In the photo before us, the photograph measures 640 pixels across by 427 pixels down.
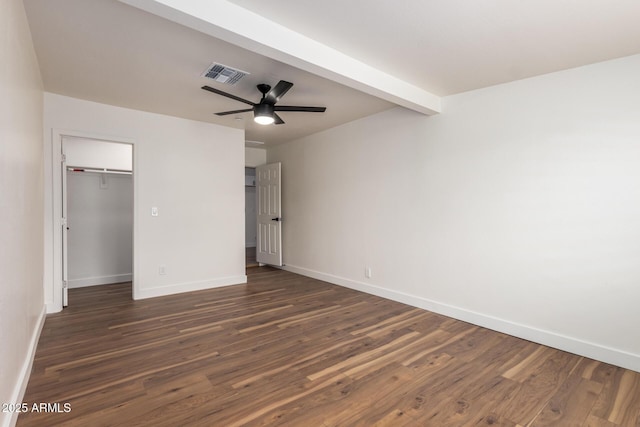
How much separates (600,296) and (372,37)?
278cm

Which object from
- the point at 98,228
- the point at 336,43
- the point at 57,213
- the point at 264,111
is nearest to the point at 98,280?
the point at 98,228

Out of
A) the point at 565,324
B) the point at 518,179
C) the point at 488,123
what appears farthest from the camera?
the point at 488,123

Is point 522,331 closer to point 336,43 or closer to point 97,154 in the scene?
point 336,43

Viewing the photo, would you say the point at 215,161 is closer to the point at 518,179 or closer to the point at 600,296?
the point at 518,179

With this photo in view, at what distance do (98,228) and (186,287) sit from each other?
179cm

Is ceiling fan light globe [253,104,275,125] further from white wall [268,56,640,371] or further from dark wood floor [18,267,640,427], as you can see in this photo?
dark wood floor [18,267,640,427]

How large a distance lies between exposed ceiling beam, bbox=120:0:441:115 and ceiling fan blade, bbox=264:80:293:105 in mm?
479

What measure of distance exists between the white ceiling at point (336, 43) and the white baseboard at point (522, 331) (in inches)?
89.3

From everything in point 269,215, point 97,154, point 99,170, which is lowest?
point 269,215

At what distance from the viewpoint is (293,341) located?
9.63 ft

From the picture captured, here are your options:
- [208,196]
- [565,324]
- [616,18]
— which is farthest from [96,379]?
[616,18]

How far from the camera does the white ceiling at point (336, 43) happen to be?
204cm

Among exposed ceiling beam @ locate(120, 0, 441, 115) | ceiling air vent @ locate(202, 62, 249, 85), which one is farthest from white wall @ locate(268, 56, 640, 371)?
ceiling air vent @ locate(202, 62, 249, 85)

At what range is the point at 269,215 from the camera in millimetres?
6387
